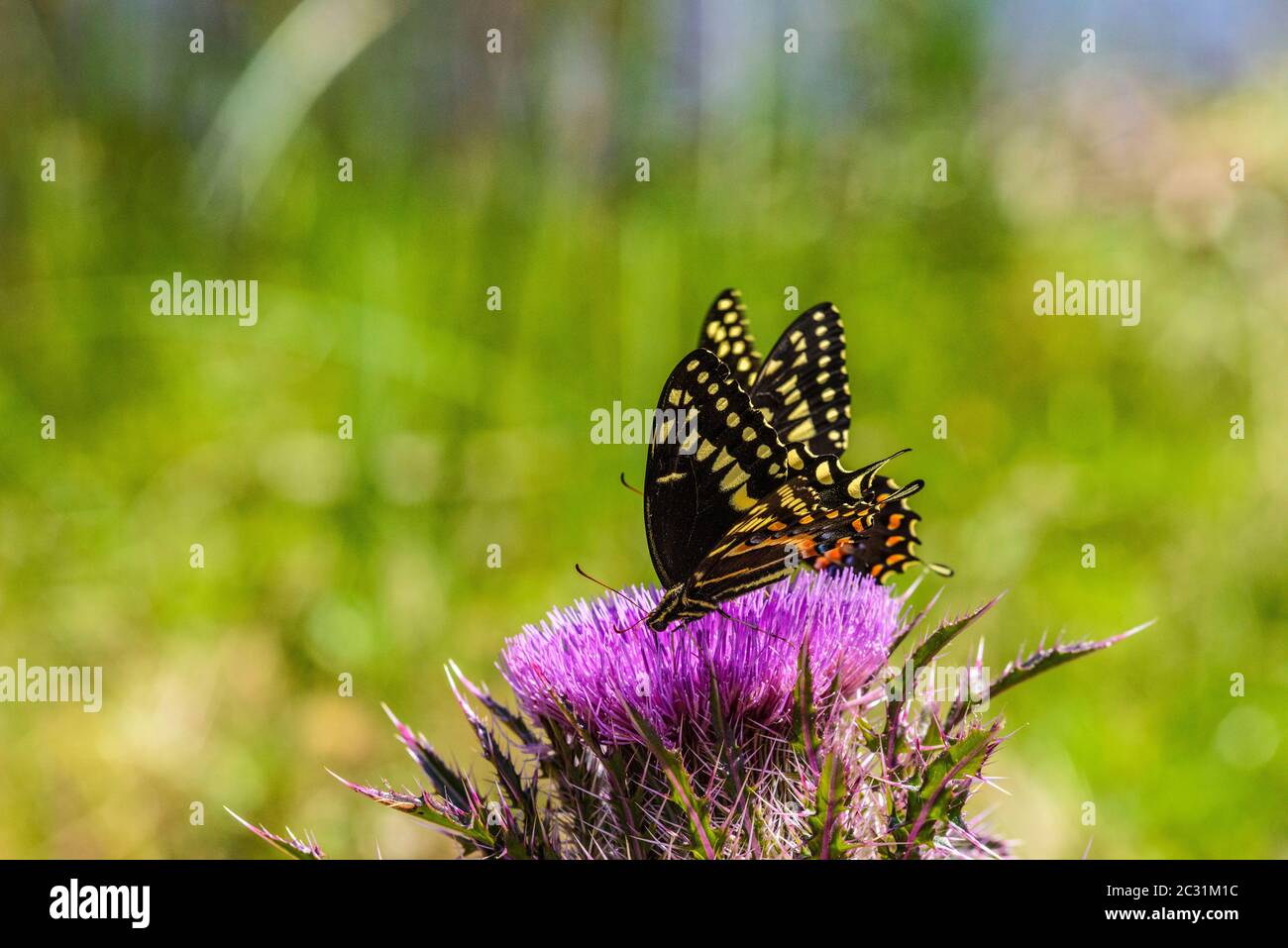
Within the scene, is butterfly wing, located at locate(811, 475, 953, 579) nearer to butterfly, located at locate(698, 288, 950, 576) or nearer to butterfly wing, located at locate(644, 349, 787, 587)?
butterfly, located at locate(698, 288, 950, 576)

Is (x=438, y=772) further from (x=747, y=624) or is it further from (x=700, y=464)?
(x=700, y=464)

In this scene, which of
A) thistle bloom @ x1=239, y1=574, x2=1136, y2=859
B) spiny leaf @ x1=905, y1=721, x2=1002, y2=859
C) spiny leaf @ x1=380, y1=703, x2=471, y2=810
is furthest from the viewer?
spiny leaf @ x1=380, y1=703, x2=471, y2=810

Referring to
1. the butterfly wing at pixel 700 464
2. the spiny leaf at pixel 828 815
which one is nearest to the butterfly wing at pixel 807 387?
the butterfly wing at pixel 700 464

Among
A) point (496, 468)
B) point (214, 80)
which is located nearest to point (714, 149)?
point (496, 468)

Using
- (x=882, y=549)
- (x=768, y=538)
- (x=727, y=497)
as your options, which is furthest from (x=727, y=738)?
(x=882, y=549)

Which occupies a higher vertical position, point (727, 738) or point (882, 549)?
point (882, 549)
